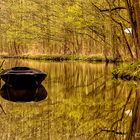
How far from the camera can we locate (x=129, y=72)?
21.5 metres

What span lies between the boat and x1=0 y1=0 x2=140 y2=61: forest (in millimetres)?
14243

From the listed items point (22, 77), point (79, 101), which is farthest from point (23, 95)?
point (79, 101)

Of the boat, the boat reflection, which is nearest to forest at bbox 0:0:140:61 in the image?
the boat

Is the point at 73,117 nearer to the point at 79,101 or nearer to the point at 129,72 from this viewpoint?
the point at 79,101

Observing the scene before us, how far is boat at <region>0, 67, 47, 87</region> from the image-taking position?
1814cm

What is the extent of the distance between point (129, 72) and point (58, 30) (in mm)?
31412

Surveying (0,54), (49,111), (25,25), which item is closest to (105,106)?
(49,111)

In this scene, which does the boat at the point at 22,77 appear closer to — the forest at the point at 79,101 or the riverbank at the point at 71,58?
the forest at the point at 79,101

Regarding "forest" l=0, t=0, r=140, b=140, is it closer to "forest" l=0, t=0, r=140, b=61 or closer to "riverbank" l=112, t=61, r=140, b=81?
"riverbank" l=112, t=61, r=140, b=81

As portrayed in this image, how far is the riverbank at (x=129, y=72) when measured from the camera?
805 inches

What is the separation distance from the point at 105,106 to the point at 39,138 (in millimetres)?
4825

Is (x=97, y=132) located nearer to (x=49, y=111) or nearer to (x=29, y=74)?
(x=49, y=111)

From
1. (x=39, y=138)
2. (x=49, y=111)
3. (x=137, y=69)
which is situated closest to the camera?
(x=39, y=138)

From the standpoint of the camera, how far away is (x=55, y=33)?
174ft
